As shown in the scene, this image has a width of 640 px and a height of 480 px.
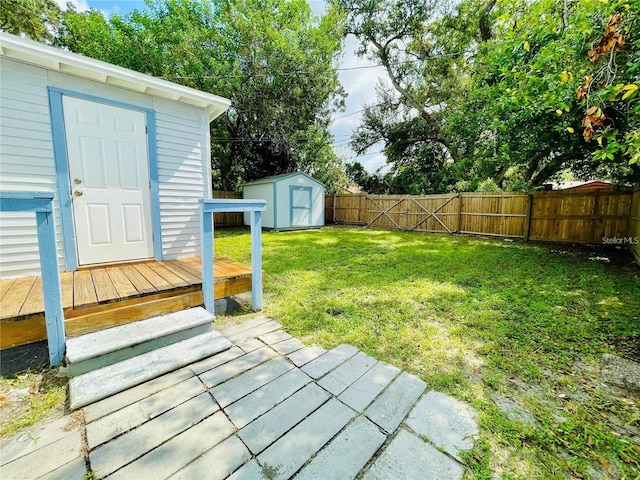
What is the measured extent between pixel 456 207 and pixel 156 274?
9423mm

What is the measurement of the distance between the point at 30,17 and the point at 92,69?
42.8 feet

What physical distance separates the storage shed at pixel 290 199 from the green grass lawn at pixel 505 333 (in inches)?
208

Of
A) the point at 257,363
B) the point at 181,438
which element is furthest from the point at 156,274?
the point at 181,438

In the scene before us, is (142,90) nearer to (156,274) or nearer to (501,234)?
(156,274)

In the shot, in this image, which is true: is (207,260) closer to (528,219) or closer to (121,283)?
(121,283)

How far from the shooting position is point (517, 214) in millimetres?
7980

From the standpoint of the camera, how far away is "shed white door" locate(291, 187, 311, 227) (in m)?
10.8

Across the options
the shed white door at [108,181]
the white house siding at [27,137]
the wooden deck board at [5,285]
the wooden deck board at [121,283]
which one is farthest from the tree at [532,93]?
the wooden deck board at [5,285]

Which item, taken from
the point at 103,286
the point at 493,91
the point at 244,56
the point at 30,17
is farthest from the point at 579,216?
the point at 30,17

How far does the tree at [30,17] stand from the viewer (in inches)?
380

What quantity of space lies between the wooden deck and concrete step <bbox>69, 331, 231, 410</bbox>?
0.41m

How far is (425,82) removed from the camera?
41.5ft

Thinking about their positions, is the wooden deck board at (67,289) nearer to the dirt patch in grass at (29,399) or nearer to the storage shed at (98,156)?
the storage shed at (98,156)

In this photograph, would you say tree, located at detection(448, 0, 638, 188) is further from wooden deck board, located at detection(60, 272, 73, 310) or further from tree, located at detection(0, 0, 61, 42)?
tree, located at detection(0, 0, 61, 42)
